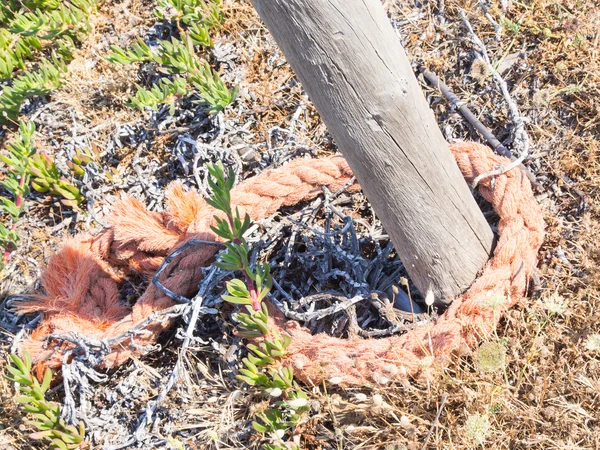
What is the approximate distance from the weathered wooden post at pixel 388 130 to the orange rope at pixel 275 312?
132 mm

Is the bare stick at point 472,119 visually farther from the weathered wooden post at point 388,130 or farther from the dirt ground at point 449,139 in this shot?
the weathered wooden post at point 388,130

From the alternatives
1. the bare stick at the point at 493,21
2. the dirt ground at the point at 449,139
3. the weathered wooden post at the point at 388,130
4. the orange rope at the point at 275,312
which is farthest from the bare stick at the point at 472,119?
the weathered wooden post at the point at 388,130

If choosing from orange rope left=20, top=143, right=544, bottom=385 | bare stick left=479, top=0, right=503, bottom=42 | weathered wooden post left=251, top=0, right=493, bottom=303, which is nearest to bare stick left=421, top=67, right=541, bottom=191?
orange rope left=20, top=143, right=544, bottom=385

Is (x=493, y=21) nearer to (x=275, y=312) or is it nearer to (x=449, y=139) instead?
(x=449, y=139)

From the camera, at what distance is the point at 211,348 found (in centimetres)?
227

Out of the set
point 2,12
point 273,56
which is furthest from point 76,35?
point 273,56

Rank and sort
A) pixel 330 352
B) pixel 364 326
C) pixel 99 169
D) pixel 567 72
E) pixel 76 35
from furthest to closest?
pixel 76 35
pixel 99 169
pixel 567 72
pixel 364 326
pixel 330 352

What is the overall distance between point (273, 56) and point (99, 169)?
1.09 m

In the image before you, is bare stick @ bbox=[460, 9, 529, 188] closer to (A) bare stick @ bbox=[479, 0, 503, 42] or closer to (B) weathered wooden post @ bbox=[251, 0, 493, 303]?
(A) bare stick @ bbox=[479, 0, 503, 42]

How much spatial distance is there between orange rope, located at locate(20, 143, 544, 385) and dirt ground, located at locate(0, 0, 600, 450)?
0.09 metres

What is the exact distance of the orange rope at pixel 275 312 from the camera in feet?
6.23

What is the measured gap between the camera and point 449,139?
2613 mm

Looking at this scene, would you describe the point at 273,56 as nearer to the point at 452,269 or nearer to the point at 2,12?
the point at 452,269

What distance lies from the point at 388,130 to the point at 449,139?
3.50ft
